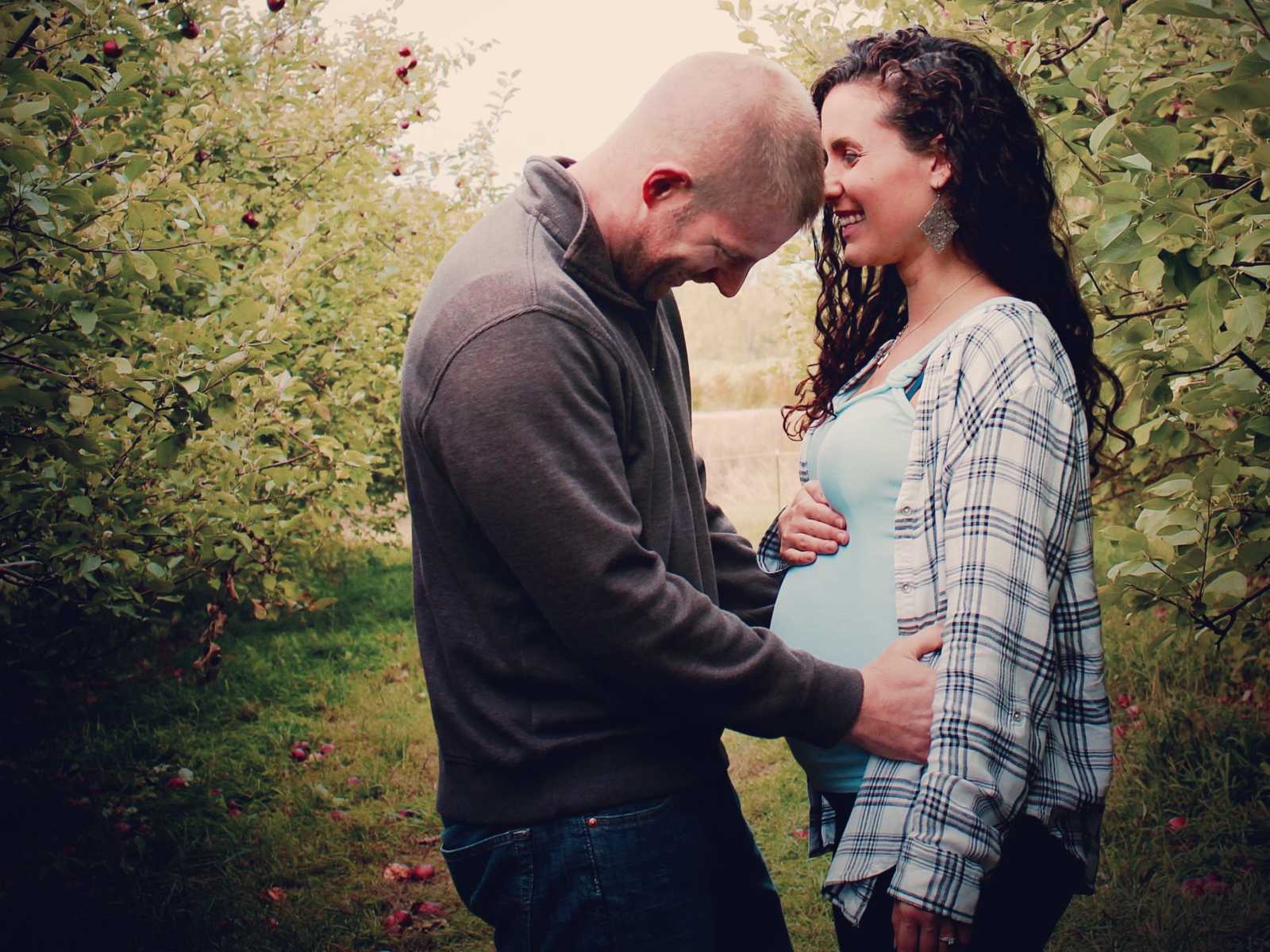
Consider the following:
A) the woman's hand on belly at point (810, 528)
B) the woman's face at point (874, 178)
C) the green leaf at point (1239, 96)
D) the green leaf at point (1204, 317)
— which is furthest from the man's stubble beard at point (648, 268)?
the green leaf at point (1204, 317)

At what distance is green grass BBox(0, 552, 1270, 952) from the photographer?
3496mm

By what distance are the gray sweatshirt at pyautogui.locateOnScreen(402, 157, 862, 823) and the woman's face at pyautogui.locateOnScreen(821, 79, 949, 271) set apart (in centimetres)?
56

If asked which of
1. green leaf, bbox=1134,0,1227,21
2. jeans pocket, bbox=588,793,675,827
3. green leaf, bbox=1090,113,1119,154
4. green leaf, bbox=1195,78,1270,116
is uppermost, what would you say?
green leaf, bbox=1134,0,1227,21

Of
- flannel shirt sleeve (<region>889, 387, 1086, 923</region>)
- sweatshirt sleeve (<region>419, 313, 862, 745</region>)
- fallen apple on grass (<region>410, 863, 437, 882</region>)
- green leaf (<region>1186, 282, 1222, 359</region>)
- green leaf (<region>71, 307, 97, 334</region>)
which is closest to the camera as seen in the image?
sweatshirt sleeve (<region>419, 313, 862, 745</region>)

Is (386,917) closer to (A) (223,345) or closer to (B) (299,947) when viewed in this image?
(B) (299,947)

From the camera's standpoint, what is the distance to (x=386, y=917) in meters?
3.77

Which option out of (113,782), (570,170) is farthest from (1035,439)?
(113,782)

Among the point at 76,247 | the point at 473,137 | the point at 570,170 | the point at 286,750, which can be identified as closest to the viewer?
the point at 570,170

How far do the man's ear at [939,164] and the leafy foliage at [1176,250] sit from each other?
0.88ft

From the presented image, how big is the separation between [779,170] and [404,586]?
7.70 meters

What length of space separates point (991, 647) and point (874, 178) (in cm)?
96

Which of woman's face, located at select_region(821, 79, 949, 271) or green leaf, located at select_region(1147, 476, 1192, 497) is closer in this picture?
woman's face, located at select_region(821, 79, 949, 271)

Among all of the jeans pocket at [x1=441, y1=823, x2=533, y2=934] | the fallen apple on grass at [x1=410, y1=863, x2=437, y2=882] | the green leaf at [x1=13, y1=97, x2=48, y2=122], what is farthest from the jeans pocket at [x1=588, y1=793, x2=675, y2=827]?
the fallen apple on grass at [x1=410, y1=863, x2=437, y2=882]

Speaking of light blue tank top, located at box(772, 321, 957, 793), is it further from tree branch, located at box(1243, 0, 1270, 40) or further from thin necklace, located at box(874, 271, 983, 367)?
tree branch, located at box(1243, 0, 1270, 40)
